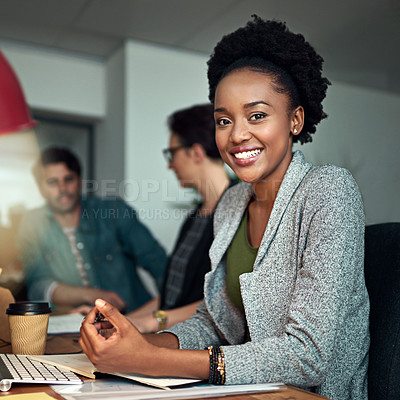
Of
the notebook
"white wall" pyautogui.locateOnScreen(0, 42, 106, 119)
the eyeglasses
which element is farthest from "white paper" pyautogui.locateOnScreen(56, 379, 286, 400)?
"white wall" pyautogui.locateOnScreen(0, 42, 106, 119)

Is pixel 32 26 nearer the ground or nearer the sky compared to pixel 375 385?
nearer the sky

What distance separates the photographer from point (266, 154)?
116 centimetres

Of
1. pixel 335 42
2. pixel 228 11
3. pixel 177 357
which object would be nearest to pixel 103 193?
pixel 228 11

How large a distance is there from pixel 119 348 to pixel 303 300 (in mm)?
333

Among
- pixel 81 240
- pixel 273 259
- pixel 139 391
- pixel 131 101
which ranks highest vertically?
pixel 131 101

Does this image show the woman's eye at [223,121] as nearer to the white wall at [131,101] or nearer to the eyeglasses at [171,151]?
the eyeglasses at [171,151]

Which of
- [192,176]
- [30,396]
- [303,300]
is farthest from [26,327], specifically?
[192,176]

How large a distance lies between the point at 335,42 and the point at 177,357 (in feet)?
8.43

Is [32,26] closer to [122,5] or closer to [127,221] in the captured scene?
[122,5]

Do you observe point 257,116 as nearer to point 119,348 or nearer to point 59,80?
point 119,348

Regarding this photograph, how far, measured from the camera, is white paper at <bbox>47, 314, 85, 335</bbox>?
56.3 inches

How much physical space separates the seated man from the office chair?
69.5 inches

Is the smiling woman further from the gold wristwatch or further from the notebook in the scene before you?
the gold wristwatch

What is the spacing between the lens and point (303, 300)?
89 centimetres
